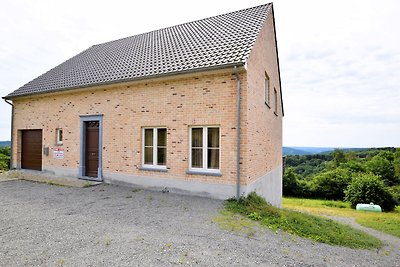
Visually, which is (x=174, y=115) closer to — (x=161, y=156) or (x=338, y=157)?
(x=161, y=156)

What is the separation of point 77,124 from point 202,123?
645cm

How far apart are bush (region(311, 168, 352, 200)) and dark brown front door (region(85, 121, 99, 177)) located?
34580 mm

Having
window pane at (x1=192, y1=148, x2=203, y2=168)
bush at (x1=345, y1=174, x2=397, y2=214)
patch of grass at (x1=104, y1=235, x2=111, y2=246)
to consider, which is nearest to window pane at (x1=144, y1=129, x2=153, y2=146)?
window pane at (x1=192, y1=148, x2=203, y2=168)

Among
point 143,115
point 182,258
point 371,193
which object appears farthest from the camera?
point 371,193

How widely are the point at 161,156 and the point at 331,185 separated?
3449 cm

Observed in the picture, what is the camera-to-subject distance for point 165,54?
425 inches

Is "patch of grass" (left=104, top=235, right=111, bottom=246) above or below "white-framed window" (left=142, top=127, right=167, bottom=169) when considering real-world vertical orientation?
below

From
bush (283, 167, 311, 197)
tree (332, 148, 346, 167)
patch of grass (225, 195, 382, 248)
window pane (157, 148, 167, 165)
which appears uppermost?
window pane (157, 148, 167, 165)

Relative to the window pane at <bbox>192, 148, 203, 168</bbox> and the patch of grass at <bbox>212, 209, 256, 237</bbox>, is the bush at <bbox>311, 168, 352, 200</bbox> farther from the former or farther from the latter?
the patch of grass at <bbox>212, 209, 256, 237</bbox>

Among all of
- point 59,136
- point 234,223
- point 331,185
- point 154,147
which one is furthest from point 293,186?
point 234,223

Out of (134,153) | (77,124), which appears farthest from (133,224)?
(77,124)

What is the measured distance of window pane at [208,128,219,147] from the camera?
838 cm

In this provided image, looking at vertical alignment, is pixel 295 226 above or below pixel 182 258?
below

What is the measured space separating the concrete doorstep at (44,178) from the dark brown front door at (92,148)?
620mm
